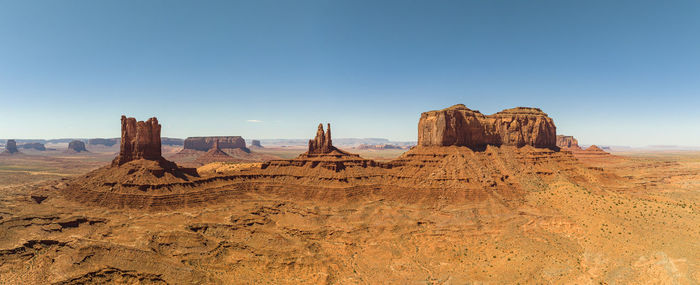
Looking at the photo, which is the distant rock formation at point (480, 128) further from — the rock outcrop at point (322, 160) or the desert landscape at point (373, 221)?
the rock outcrop at point (322, 160)

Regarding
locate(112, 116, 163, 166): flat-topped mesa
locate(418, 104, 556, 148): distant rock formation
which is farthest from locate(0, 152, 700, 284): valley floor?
locate(418, 104, 556, 148): distant rock formation

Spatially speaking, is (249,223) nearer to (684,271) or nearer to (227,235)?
(227,235)

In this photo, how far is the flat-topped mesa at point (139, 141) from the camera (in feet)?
226

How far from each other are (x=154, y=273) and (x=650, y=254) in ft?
195

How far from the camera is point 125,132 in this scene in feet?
231

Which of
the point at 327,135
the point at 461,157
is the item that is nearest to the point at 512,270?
the point at 461,157

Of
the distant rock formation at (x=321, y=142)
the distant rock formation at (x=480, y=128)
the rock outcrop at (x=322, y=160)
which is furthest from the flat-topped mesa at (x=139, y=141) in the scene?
the distant rock formation at (x=480, y=128)

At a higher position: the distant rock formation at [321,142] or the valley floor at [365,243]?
the distant rock formation at [321,142]

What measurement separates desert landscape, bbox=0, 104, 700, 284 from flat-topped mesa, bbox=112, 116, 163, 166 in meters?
0.33

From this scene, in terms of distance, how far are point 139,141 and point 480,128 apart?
9195 cm

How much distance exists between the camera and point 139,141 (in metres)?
68.8

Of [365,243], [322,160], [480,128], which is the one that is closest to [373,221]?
[365,243]

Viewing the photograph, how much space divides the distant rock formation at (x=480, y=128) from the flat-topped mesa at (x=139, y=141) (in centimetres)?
7385

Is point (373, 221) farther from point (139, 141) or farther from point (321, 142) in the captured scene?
point (139, 141)
